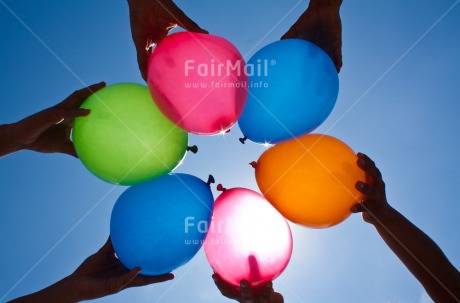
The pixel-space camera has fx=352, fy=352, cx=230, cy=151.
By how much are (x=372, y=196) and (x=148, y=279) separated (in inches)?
51.1

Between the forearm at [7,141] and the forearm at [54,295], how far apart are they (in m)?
0.80

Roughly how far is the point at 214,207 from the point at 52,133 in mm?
1093

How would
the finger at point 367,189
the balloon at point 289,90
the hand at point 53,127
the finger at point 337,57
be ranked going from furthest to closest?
the finger at point 337,57 → the balloon at point 289,90 → the hand at point 53,127 → the finger at point 367,189

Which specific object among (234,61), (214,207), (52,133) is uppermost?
(234,61)

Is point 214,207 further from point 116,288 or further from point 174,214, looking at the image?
point 116,288

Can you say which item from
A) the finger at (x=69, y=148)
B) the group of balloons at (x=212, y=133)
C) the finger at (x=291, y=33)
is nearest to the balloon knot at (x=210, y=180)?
the group of balloons at (x=212, y=133)

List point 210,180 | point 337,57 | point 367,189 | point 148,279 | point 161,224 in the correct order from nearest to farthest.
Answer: point 367,189
point 161,224
point 148,279
point 210,180
point 337,57

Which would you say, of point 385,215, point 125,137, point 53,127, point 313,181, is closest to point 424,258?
point 385,215

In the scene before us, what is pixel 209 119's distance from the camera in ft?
6.38

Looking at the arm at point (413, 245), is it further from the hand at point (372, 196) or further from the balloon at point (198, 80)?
the balloon at point (198, 80)

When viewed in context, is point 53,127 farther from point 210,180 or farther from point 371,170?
point 371,170

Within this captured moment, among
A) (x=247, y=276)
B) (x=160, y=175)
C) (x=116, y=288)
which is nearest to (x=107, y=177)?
(x=160, y=175)

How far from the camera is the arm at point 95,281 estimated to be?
5.92 ft

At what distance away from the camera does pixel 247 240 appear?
6.52 feet
